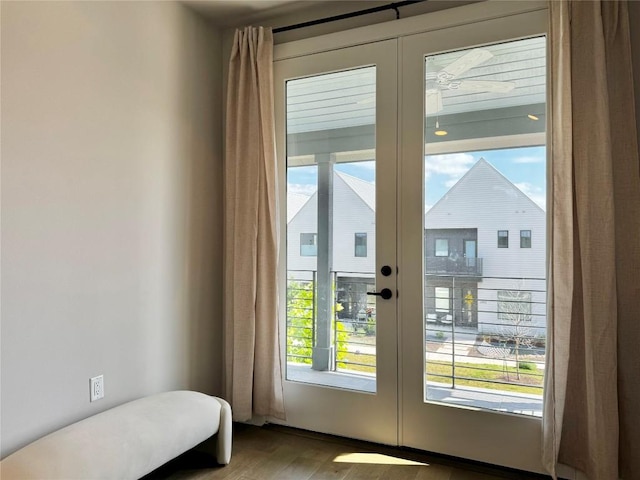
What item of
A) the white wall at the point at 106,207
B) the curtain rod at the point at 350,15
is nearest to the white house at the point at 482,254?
the curtain rod at the point at 350,15

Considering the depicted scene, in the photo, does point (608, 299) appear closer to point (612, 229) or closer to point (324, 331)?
point (612, 229)

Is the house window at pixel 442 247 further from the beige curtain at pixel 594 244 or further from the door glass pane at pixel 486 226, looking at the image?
the beige curtain at pixel 594 244

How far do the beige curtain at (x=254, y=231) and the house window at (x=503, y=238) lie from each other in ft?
4.09

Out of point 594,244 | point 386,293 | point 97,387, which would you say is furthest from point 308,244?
point 594,244

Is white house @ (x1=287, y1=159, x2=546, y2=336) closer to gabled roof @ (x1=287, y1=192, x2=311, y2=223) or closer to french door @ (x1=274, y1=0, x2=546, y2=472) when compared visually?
french door @ (x1=274, y1=0, x2=546, y2=472)

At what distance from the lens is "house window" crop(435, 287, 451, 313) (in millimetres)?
2463

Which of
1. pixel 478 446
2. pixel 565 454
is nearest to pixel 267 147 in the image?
pixel 478 446

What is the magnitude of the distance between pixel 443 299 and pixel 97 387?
1798mm

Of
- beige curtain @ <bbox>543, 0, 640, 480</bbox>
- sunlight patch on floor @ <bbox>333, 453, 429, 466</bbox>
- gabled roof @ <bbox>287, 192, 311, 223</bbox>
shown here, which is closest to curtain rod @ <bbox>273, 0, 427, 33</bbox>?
beige curtain @ <bbox>543, 0, 640, 480</bbox>

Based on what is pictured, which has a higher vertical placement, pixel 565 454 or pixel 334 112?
pixel 334 112

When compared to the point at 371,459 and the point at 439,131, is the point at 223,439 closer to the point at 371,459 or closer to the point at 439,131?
the point at 371,459

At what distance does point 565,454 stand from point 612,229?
1080mm

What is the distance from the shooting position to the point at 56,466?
5.57 feet

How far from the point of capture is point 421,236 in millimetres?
2500
